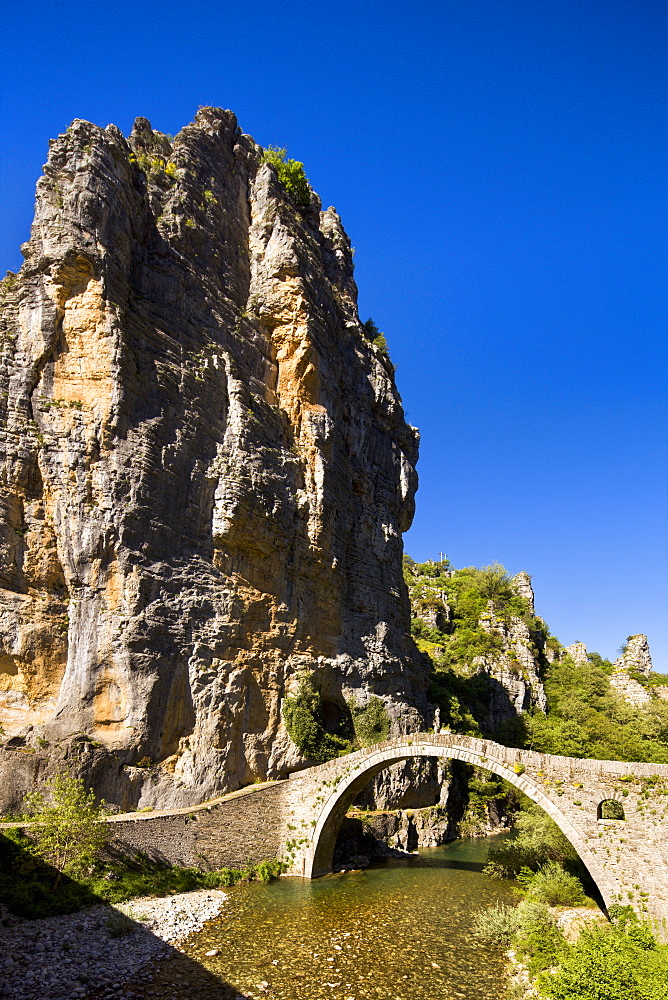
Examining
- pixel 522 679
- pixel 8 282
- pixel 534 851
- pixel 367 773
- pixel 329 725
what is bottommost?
pixel 534 851

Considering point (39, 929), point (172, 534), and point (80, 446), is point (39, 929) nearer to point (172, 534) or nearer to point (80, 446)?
point (172, 534)

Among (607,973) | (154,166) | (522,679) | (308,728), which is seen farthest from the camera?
(522,679)

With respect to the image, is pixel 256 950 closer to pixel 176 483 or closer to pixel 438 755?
pixel 438 755

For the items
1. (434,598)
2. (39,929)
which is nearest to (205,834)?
(39,929)

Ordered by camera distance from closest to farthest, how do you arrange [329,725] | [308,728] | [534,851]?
[534,851] < [308,728] < [329,725]

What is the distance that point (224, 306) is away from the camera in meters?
29.6

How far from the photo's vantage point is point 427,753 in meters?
20.9

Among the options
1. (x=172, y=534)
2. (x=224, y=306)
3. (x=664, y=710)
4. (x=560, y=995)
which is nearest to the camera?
(x=560, y=995)

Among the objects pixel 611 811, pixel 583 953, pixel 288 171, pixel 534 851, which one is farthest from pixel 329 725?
pixel 288 171

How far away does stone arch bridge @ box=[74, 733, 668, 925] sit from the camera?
15719 mm

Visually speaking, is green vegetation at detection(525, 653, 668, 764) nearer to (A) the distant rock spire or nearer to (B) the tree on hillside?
(A) the distant rock spire

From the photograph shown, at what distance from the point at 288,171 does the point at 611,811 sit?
127 ft

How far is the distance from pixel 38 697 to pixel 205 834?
24.2ft

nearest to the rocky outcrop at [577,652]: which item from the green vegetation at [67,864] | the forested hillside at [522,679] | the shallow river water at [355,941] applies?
the forested hillside at [522,679]
